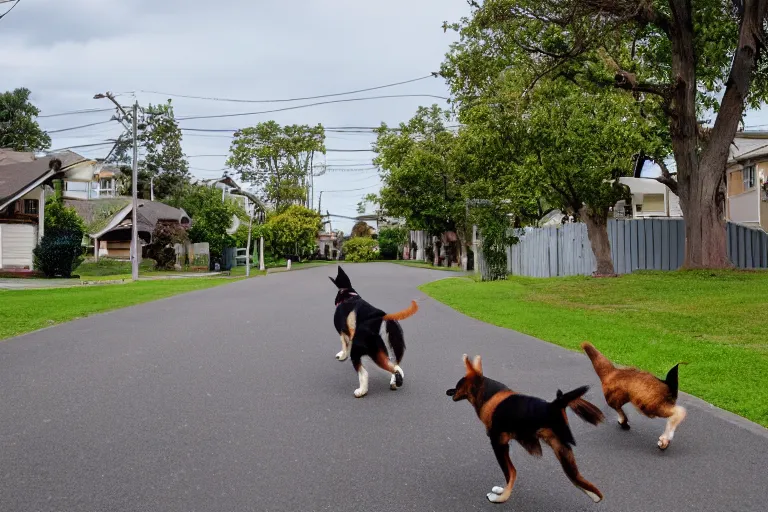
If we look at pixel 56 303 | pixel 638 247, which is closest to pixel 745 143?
pixel 638 247

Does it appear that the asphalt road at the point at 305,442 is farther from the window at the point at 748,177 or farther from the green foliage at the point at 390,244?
the green foliage at the point at 390,244

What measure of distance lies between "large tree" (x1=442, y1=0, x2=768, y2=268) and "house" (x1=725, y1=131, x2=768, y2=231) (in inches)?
298

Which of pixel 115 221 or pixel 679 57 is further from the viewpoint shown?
pixel 115 221

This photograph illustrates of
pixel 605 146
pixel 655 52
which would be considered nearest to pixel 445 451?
pixel 605 146

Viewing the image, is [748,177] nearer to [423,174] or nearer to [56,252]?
[423,174]

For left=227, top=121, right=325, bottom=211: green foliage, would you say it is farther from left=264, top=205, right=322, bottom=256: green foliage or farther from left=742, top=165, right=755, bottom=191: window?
left=742, top=165, right=755, bottom=191: window

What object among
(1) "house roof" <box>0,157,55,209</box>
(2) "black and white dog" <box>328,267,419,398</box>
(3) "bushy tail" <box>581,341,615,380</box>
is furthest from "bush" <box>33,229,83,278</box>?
(3) "bushy tail" <box>581,341,615,380</box>

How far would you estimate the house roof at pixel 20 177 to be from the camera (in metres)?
34.1

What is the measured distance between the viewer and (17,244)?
3534cm

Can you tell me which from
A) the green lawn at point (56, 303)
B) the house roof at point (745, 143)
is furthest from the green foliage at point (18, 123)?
the house roof at point (745, 143)

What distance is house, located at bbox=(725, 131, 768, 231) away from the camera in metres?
30.6

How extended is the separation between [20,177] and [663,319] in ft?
105

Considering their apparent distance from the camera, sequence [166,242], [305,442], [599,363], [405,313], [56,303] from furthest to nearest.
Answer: [166,242]
[56,303]
[405,313]
[599,363]
[305,442]

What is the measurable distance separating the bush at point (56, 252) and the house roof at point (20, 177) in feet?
7.75
